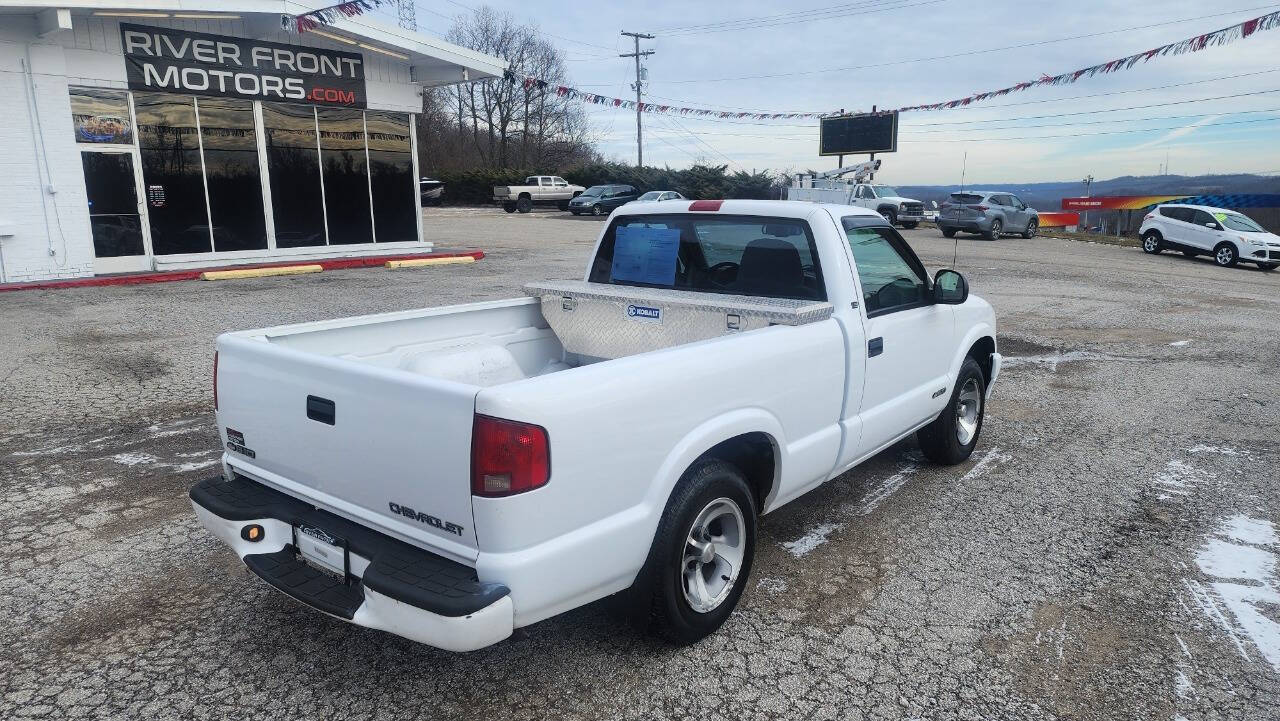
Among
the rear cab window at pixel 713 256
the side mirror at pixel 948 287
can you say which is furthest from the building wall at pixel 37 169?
the side mirror at pixel 948 287

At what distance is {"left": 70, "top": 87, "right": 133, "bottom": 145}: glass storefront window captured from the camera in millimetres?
14531

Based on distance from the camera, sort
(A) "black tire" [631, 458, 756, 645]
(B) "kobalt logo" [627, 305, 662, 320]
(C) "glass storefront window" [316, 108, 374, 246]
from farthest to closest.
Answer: (C) "glass storefront window" [316, 108, 374, 246]
(B) "kobalt logo" [627, 305, 662, 320]
(A) "black tire" [631, 458, 756, 645]

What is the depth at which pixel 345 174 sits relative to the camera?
1872 cm

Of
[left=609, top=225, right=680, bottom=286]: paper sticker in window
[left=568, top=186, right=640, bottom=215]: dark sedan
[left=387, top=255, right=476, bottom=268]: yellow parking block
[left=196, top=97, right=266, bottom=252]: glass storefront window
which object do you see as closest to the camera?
[left=609, top=225, right=680, bottom=286]: paper sticker in window

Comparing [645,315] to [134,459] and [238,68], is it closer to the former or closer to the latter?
[134,459]

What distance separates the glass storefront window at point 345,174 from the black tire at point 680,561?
683 inches

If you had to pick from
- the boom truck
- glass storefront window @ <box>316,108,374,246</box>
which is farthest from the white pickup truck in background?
glass storefront window @ <box>316,108,374,246</box>

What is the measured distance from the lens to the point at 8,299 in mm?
12406

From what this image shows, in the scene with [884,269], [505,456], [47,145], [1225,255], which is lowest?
[1225,255]

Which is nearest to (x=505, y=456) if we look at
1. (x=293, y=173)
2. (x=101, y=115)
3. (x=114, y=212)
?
(x=114, y=212)

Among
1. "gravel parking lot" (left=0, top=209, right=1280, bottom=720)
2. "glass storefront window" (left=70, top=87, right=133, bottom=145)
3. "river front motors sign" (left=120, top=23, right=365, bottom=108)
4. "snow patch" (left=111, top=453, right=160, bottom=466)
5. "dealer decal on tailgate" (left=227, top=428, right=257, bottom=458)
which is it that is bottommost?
"gravel parking lot" (left=0, top=209, right=1280, bottom=720)

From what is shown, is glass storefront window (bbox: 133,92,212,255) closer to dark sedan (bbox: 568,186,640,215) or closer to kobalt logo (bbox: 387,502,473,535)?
kobalt logo (bbox: 387,502,473,535)

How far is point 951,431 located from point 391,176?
17042 millimetres

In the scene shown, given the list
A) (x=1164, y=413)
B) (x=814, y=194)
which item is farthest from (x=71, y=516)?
(x=814, y=194)
